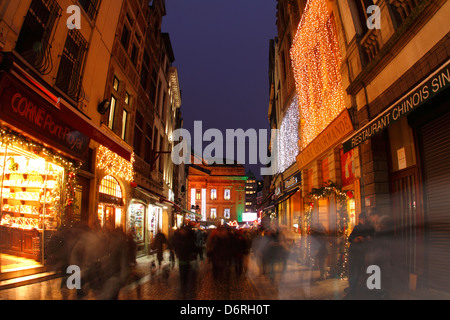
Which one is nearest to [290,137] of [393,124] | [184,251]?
[393,124]

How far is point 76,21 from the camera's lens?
9.82 meters

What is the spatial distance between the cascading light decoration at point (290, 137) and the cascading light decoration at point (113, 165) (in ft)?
33.5

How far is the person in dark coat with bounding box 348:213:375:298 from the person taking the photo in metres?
6.02

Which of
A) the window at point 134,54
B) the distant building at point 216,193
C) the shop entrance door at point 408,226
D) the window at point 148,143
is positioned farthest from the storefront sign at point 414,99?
the distant building at point 216,193

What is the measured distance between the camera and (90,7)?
11.0 m

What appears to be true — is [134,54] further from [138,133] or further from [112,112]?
[112,112]

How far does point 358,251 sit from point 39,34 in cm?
1022

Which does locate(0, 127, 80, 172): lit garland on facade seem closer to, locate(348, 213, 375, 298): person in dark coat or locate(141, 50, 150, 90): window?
locate(348, 213, 375, 298): person in dark coat

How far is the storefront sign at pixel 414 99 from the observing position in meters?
4.50

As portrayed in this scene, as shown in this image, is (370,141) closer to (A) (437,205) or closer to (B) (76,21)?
(A) (437,205)

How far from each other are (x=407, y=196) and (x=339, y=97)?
4.97 m

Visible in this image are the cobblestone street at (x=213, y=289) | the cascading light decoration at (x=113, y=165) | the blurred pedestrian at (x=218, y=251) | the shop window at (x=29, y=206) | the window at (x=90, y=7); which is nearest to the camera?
the cobblestone street at (x=213, y=289)

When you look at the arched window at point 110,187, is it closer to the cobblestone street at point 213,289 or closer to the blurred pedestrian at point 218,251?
the cobblestone street at point 213,289

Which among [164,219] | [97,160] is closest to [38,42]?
[97,160]
